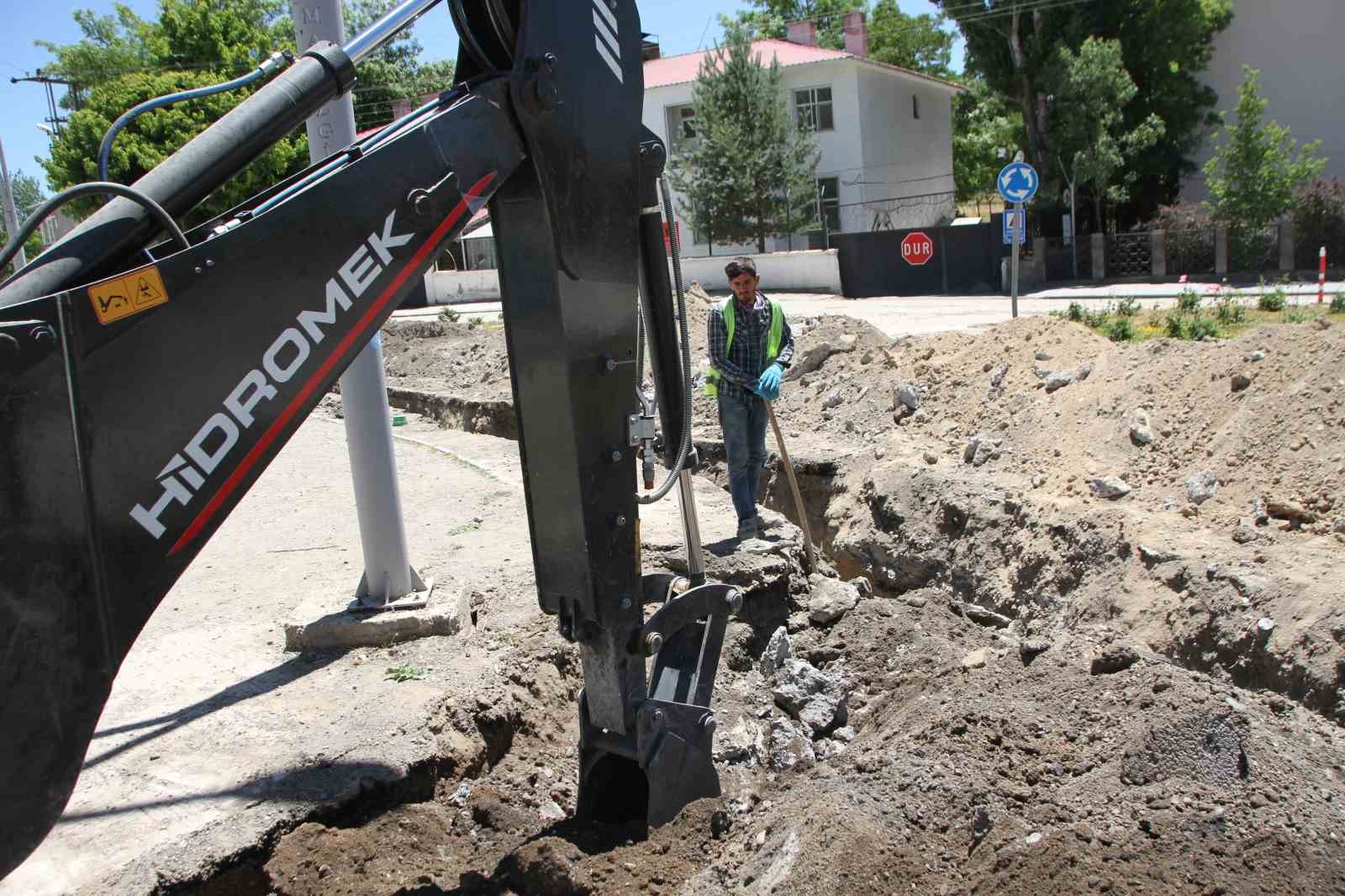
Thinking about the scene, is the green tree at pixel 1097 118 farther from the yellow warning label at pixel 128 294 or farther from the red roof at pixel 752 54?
the yellow warning label at pixel 128 294

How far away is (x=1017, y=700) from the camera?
447 centimetres

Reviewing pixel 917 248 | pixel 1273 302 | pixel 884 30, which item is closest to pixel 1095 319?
pixel 1273 302

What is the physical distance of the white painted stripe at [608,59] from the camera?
3252mm

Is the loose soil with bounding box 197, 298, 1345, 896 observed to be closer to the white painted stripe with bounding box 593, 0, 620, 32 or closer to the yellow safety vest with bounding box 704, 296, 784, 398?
the yellow safety vest with bounding box 704, 296, 784, 398

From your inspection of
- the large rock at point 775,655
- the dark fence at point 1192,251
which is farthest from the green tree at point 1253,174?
the large rock at point 775,655

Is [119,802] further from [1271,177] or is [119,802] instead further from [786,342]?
[1271,177]

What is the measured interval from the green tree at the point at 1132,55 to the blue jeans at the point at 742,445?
964 inches

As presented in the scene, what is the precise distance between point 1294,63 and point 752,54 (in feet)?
55.4

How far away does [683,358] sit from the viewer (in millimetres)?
3764

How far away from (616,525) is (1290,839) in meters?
2.25

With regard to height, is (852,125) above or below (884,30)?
below

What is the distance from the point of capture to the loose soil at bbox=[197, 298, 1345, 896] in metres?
3.50

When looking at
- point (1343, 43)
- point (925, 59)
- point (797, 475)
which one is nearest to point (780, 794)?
point (797, 475)

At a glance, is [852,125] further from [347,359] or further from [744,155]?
[347,359]
